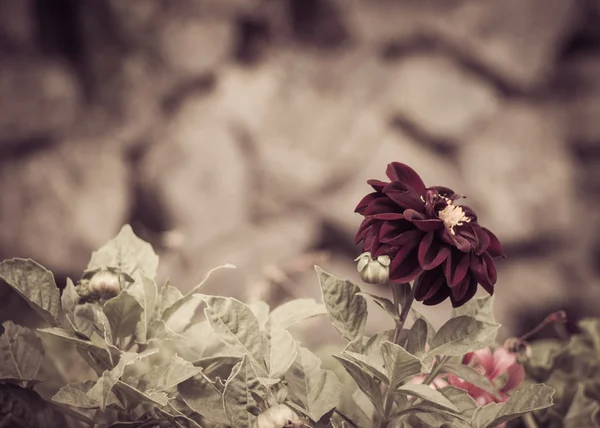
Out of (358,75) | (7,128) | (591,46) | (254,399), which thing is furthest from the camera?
(591,46)

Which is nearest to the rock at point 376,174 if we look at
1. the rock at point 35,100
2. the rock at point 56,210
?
the rock at point 56,210

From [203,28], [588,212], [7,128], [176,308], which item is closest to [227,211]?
[203,28]

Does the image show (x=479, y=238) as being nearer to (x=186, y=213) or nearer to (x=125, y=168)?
(x=186, y=213)

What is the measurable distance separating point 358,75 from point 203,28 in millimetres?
516

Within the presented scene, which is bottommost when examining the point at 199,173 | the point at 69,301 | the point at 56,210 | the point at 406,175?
the point at 56,210

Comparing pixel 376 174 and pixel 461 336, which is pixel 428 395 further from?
pixel 376 174

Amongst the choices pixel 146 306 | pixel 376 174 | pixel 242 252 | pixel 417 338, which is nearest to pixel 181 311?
pixel 146 306

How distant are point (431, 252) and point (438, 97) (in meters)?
1.84

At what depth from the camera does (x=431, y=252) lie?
316mm

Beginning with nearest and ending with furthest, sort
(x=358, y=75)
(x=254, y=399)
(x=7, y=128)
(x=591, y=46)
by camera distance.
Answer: (x=254, y=399)
(x=7, y=128)
(x=358, y=75)
(x=591, y=46)

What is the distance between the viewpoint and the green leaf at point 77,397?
1.01 ft

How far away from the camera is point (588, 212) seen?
2.24 metres

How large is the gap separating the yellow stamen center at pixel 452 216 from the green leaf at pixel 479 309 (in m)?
0.05

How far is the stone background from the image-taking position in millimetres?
1888
